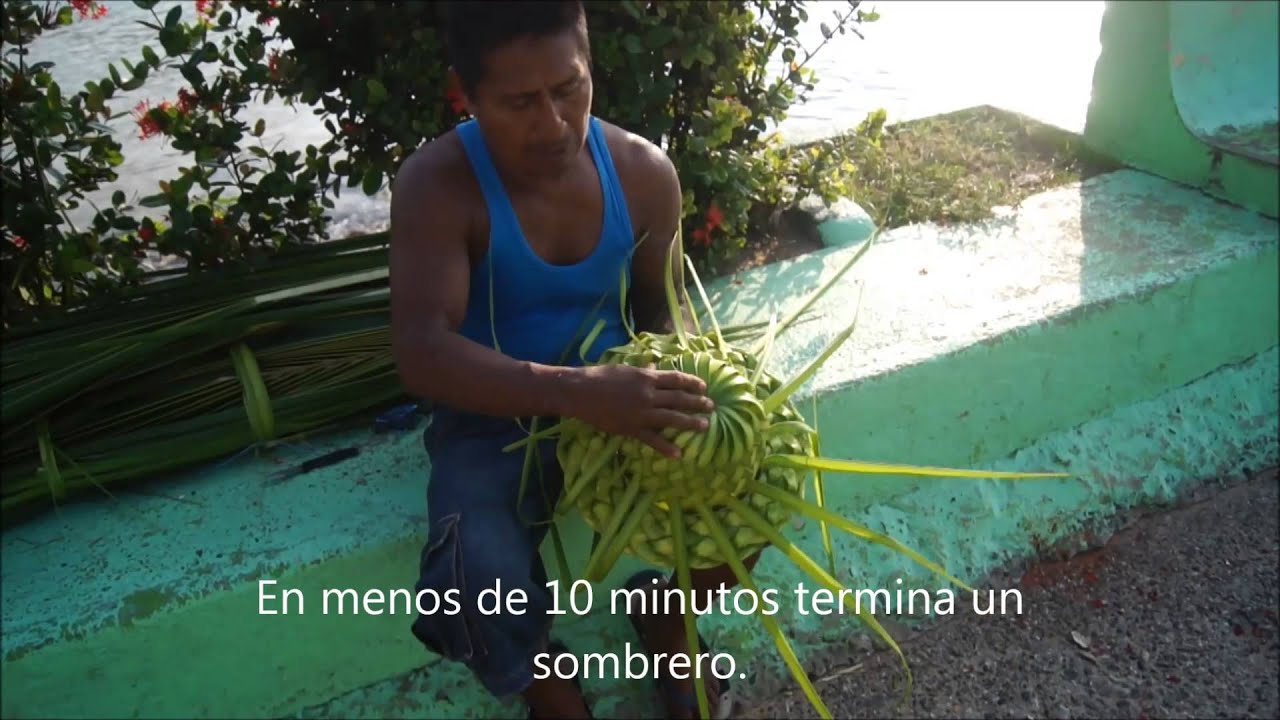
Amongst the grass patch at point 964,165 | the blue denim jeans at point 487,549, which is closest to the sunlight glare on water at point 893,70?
the grass patch at point 964,165

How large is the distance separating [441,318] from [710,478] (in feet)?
1.84

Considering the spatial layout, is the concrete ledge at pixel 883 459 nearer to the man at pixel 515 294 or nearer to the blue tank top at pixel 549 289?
the man at pixel 515 294

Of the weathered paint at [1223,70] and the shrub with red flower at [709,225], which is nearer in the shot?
the shrub with red flower at [709,225]

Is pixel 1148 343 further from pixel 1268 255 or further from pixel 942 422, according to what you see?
pixel 942 422

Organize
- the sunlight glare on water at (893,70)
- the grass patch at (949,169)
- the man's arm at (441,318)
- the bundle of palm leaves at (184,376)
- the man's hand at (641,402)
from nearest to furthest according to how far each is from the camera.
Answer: the man's hand at (641,402)
the man's arm at (441,318)
the bundle of palm leaves at (184,376)
the grass patch at (949,169)
the sunlight glare on water at (893,70)

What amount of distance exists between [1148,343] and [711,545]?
184 cm

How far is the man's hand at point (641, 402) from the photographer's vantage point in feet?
5.57

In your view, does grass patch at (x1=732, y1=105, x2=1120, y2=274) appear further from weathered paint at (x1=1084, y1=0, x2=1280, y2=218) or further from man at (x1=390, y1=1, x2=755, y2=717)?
man at (x1=390, y1=1, x2=755, y2=717)

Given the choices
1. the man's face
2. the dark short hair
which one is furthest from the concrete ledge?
the dark short hair

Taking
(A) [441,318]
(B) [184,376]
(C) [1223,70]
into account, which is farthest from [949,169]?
(B) [184,376]

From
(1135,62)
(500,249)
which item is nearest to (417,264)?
(500,249)

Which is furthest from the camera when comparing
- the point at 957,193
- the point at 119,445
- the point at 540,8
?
the point at 957,193

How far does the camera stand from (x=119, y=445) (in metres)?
2.40

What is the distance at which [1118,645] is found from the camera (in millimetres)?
2527
